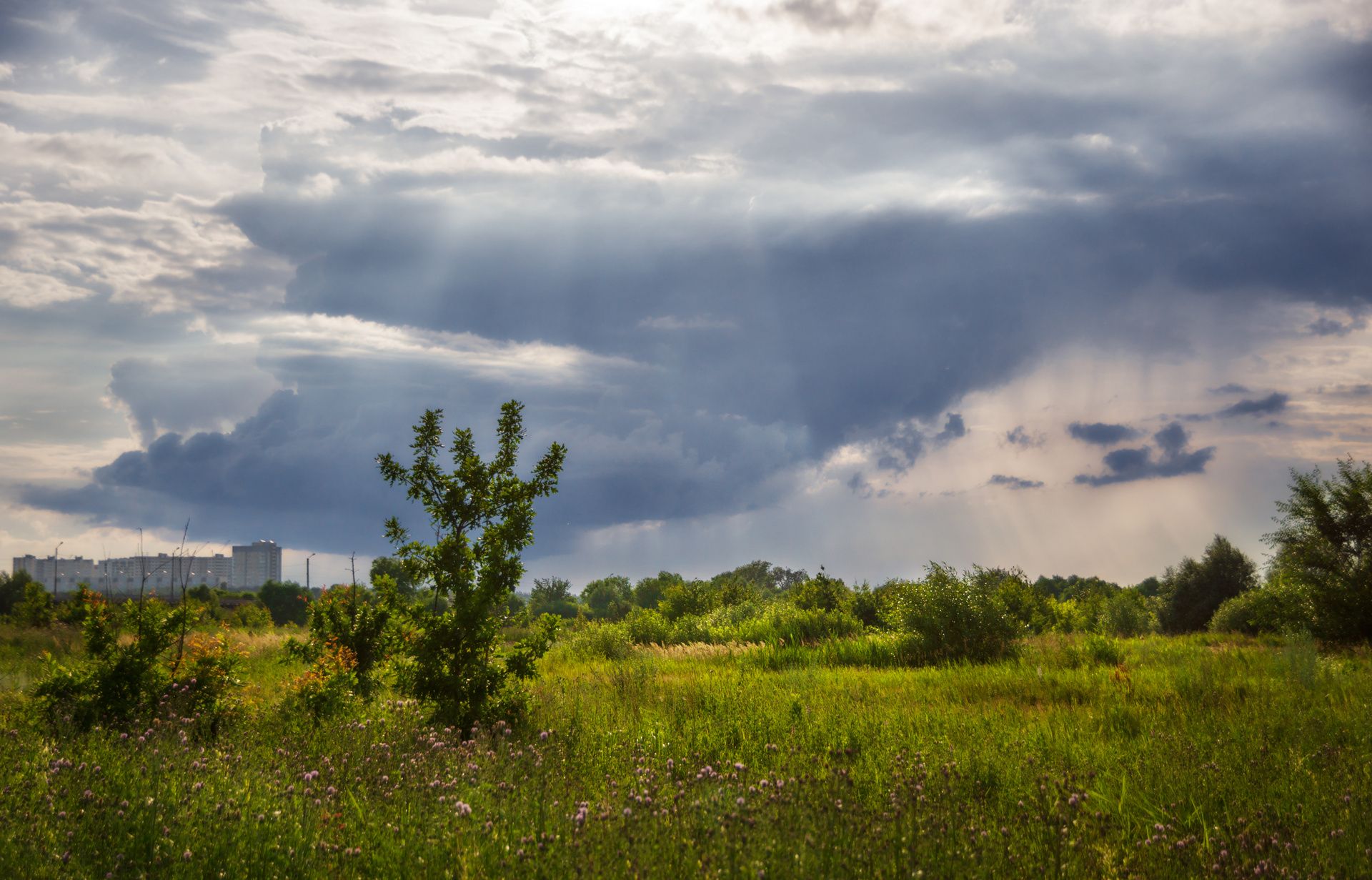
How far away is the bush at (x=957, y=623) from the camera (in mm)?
16062

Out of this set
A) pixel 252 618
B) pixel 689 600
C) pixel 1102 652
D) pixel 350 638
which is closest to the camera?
pixel 350 638

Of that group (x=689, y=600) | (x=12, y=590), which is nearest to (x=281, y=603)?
(x=12, y=590)

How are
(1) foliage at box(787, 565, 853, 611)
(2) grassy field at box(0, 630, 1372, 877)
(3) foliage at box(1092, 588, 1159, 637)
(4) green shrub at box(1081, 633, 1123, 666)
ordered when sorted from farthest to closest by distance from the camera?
1. (3) foliage at box(1092, 588, 1159, 637)
2. (1) foliage at box(787, 565, 853, 611)
3. (4) green shrub at box(1081, 633, 1123, 666)
4. (2) grassy field at box(0, 630, 1372, 877)

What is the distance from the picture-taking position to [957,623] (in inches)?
646

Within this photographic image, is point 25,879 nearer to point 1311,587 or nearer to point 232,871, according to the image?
point 232,871

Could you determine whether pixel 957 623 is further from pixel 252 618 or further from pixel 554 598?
pixel 554 598

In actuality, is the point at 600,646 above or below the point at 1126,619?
above

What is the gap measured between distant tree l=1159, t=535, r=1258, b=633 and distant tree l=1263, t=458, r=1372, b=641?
14.2 metres

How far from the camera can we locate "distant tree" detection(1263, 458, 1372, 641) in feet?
61.3

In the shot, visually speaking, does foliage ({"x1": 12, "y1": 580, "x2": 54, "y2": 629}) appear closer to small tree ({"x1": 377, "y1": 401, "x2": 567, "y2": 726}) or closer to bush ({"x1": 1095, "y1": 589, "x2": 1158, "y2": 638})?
small tree ({"x1": 377, "y1": 401, "x2": 567, "y2": 726})

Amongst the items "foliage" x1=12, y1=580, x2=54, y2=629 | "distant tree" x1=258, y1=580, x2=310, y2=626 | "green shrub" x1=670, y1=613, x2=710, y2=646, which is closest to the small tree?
"green shrub" x1=670, y1=613, x2=710, y2=646

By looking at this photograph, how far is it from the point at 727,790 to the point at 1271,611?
2396 centimetres

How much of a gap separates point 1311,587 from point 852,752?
19.7 metres

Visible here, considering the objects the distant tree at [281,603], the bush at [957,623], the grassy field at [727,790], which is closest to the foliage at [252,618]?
the distant tree at [281,603]
